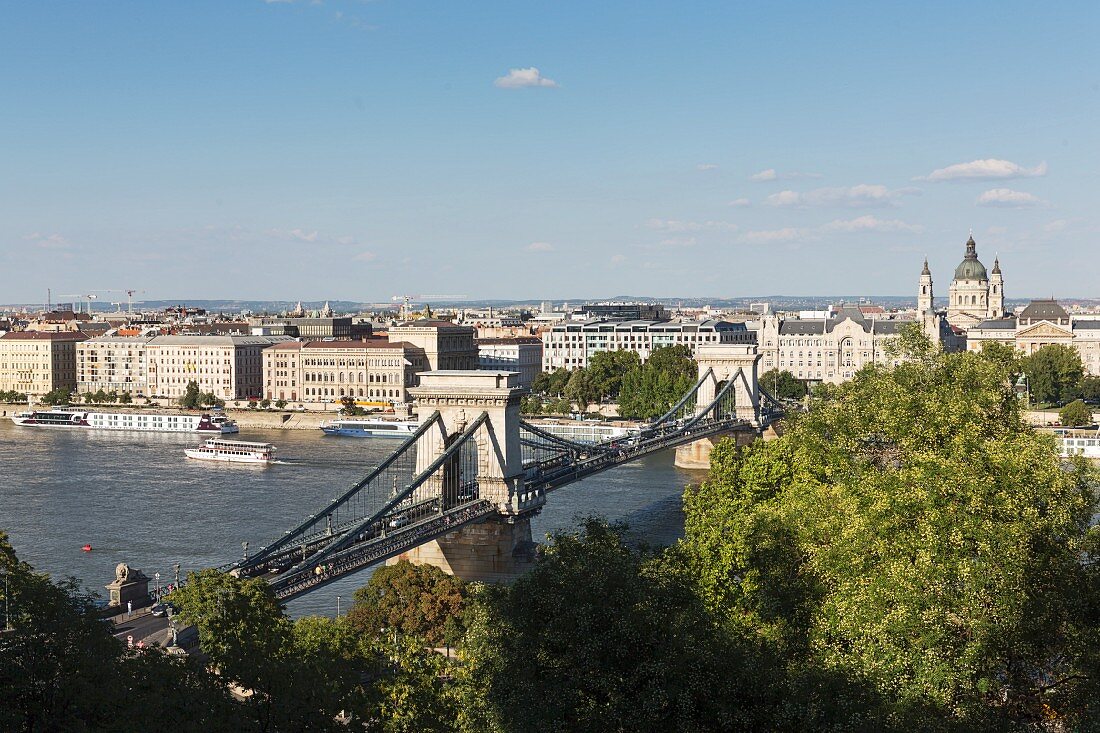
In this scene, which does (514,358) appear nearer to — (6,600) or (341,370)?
(341,370)

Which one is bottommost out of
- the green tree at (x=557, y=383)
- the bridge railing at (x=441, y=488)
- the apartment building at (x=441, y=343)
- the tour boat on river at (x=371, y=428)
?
the tour boat on river at (x=371, y=428)

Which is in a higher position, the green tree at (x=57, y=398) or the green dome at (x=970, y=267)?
the green dome at (x=970, y=267)

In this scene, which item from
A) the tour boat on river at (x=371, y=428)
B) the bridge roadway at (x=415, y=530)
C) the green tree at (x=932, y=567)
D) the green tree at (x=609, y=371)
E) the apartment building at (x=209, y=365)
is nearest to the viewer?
the green tree at (x=932, y=567)

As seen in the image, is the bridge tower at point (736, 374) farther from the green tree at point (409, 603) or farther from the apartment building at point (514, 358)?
the green tree at point (409, 603)

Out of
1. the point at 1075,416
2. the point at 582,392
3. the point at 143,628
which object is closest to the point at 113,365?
the point at 582,392

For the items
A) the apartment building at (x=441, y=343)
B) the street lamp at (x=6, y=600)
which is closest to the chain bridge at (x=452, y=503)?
the street lamp at (x=6, y=600)

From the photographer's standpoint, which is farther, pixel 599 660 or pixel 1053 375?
pixel 1053 375

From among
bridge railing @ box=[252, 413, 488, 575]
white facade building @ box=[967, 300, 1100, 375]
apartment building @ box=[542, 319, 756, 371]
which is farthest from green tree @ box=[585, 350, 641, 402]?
bridge railing @ box=[252, 413, 488, 575]
